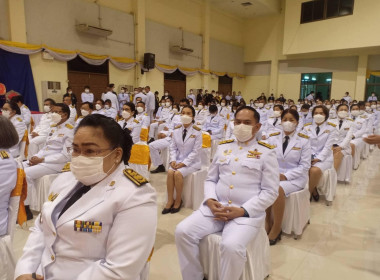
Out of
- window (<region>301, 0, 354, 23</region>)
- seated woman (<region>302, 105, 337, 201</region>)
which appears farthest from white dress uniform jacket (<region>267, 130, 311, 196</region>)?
window (<region>301, 0, 354, 23</region>)

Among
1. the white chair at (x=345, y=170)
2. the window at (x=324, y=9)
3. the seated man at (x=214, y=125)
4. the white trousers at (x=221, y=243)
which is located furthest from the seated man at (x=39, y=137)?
the window at (x=324, y=9)

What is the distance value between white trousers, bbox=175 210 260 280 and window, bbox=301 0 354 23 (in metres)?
13.8

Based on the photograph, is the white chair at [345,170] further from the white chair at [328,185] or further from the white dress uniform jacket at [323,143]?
the white chair at [328,185]

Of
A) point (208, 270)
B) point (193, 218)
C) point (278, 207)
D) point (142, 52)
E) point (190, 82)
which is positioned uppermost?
point (142, 52)

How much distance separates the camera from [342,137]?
4.63 m

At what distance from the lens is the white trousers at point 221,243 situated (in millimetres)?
1688

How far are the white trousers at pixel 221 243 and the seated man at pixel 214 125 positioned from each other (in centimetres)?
425

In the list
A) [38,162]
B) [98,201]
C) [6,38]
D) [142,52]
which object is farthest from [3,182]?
Result: [142,52]

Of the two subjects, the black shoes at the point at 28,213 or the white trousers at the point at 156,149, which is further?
the white trousers at the point at 156,149

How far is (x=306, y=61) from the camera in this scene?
14758 millimetres

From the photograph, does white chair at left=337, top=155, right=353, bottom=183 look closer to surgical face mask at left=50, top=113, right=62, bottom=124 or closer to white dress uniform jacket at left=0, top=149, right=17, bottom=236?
surgical face mask at left=50, top=113, right=62, bottom=124

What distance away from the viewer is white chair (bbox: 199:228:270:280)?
72.2 inches

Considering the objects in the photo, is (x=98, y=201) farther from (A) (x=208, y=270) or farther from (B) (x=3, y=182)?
(A) (x=208, y=270)

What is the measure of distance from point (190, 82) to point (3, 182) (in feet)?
40.3
